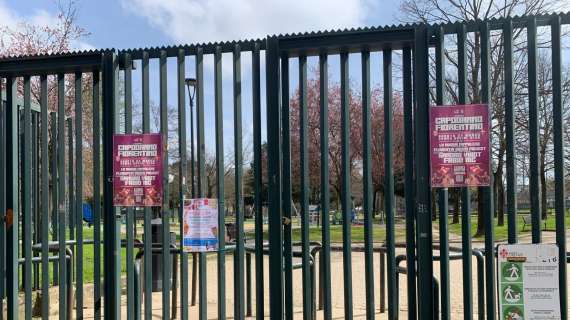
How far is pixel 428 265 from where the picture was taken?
4355 mm

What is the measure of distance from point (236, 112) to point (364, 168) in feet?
3.55

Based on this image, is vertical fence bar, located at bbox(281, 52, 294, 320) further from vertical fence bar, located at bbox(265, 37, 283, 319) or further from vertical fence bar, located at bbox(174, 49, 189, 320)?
vertical fence bar, located at bbox(174, 49, 189, 320)

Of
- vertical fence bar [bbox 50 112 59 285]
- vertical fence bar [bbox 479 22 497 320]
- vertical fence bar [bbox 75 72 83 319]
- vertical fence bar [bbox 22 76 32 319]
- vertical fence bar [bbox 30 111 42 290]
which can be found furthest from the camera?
vertical fence bar [bbox 30 111 42 290]

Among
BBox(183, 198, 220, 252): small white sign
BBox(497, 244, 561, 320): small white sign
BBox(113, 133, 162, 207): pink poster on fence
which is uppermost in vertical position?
BBox(113, 133, 162, 207): pink poster on fence

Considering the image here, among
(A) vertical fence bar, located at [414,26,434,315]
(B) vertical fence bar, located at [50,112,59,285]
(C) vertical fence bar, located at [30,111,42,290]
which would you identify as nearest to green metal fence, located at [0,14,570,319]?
(A) vertical fence bar, located at [414,26,434,315]

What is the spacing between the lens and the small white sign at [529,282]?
4.12m

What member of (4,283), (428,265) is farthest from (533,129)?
(4,283)

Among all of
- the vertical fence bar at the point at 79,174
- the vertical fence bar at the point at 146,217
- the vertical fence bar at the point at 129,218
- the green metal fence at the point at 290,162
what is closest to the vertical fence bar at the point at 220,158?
the green metal fence at the point at 290,162

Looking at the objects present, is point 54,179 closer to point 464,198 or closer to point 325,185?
point 325,185

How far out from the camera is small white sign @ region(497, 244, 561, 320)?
13.5 ft

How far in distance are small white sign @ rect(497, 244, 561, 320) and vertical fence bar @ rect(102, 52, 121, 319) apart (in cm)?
297

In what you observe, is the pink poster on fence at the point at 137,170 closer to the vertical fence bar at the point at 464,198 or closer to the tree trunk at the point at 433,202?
the tree trunk at the point at 433,202

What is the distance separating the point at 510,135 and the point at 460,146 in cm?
37

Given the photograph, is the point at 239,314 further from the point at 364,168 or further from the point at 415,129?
the point at 415,129
